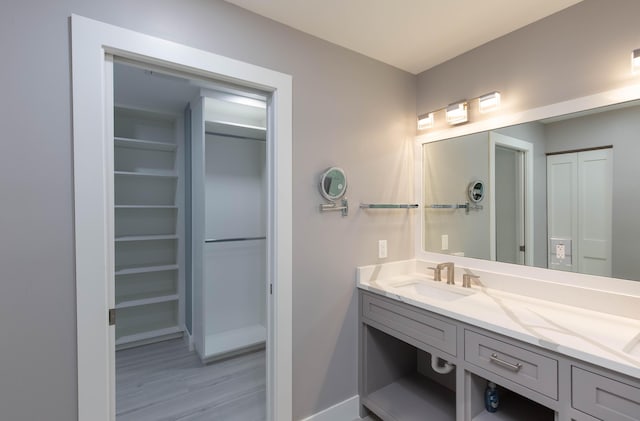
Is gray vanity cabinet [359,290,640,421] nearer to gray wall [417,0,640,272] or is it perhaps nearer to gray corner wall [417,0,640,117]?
gray wall [417,0,640,272]

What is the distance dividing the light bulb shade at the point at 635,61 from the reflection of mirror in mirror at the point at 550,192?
148 mm

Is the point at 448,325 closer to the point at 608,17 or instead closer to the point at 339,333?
the point at 339,333

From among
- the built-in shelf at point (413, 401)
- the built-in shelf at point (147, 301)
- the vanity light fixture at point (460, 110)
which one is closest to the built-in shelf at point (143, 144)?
the built-in shelf at point (147, 301)

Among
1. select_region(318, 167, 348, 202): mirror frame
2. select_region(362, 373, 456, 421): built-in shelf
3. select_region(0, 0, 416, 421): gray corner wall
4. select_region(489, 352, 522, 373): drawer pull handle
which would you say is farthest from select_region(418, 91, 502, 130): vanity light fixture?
select_region(362, 373, 456, 421): built-in shelf

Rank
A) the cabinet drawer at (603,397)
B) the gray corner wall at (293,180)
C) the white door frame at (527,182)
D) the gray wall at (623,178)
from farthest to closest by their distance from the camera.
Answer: the white door frame at (527,182) < the gray wall at (623,178) < the gray corner wall at (293,180) < the cabinet drawer at (603,397)

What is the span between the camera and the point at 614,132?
1.45 m

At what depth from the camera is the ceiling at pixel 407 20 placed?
1527mm

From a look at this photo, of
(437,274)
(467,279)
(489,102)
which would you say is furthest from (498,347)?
(489,102)

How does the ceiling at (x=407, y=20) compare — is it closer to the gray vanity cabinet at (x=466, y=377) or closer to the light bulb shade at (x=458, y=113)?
the light bulb shade at (x=458, y=113)

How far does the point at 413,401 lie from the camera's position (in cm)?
195

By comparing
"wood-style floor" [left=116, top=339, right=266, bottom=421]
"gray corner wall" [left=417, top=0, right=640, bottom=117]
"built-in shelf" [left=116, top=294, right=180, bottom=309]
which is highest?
"gray corner wall" [left=417, top=0, right=640, bottom=117]

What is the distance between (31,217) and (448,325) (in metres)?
1.86

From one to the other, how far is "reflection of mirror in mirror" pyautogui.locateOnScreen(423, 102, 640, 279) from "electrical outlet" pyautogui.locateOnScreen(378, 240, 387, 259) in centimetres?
40

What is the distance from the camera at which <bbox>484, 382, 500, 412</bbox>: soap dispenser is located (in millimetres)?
1539
